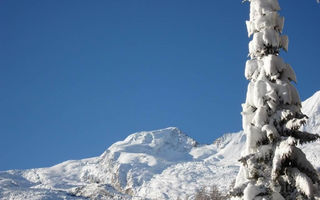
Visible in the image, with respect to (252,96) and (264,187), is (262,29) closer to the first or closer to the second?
(252,96)

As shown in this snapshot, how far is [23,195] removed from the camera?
147m

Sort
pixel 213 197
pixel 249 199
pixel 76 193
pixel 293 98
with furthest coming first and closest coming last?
pixel 76 193, pixel 213 197, pixel 293 98, pixel 249 199

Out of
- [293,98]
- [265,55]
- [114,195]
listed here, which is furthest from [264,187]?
[114,195]

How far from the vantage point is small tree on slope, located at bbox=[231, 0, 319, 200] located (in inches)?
445

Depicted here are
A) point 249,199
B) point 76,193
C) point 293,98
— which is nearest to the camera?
point 249,199

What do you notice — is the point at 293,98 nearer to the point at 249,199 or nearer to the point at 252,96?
the point at 252,96

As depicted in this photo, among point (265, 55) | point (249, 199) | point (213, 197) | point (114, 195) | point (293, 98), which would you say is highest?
point (114, 195)

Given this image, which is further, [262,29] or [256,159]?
[262,29]

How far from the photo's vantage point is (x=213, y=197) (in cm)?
9269

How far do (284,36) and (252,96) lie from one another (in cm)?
214

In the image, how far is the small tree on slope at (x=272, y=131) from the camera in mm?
11312

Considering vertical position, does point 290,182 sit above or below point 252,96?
below

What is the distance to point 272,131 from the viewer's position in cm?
1149

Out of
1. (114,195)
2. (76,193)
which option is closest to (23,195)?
(76,193)
